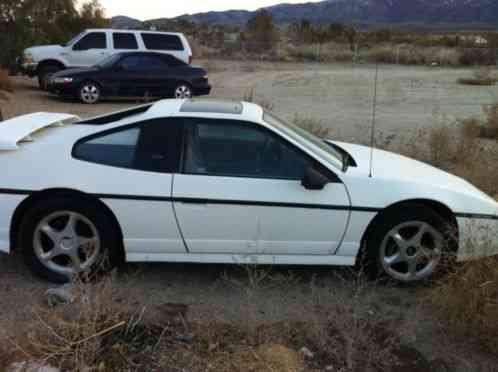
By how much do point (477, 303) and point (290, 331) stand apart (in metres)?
1.29

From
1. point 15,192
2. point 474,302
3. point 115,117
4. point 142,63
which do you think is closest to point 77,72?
point 142,63

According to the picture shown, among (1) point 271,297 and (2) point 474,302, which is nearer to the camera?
(2) point 474,302

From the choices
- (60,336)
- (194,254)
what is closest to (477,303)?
(194,254)

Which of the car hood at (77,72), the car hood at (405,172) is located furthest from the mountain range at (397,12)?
the car hood at (405,172)

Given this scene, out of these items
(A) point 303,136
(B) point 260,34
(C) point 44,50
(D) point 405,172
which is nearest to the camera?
(D) point 405,172

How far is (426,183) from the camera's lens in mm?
4336

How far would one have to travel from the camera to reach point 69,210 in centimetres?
413

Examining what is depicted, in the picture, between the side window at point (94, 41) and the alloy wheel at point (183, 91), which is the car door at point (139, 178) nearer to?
the alloy wheel at point (183, 91)

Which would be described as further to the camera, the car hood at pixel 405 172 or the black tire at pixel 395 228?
the car hood at pixel 405 172

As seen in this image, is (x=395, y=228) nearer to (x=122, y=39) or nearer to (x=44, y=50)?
(x=122, y=39)

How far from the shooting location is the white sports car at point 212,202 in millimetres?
4094

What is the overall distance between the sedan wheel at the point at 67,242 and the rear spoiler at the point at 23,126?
636 millimetres

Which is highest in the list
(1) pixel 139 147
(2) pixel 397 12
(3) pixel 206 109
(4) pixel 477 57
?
(2) pixel 397 12

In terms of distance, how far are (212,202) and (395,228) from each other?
1.45 m
